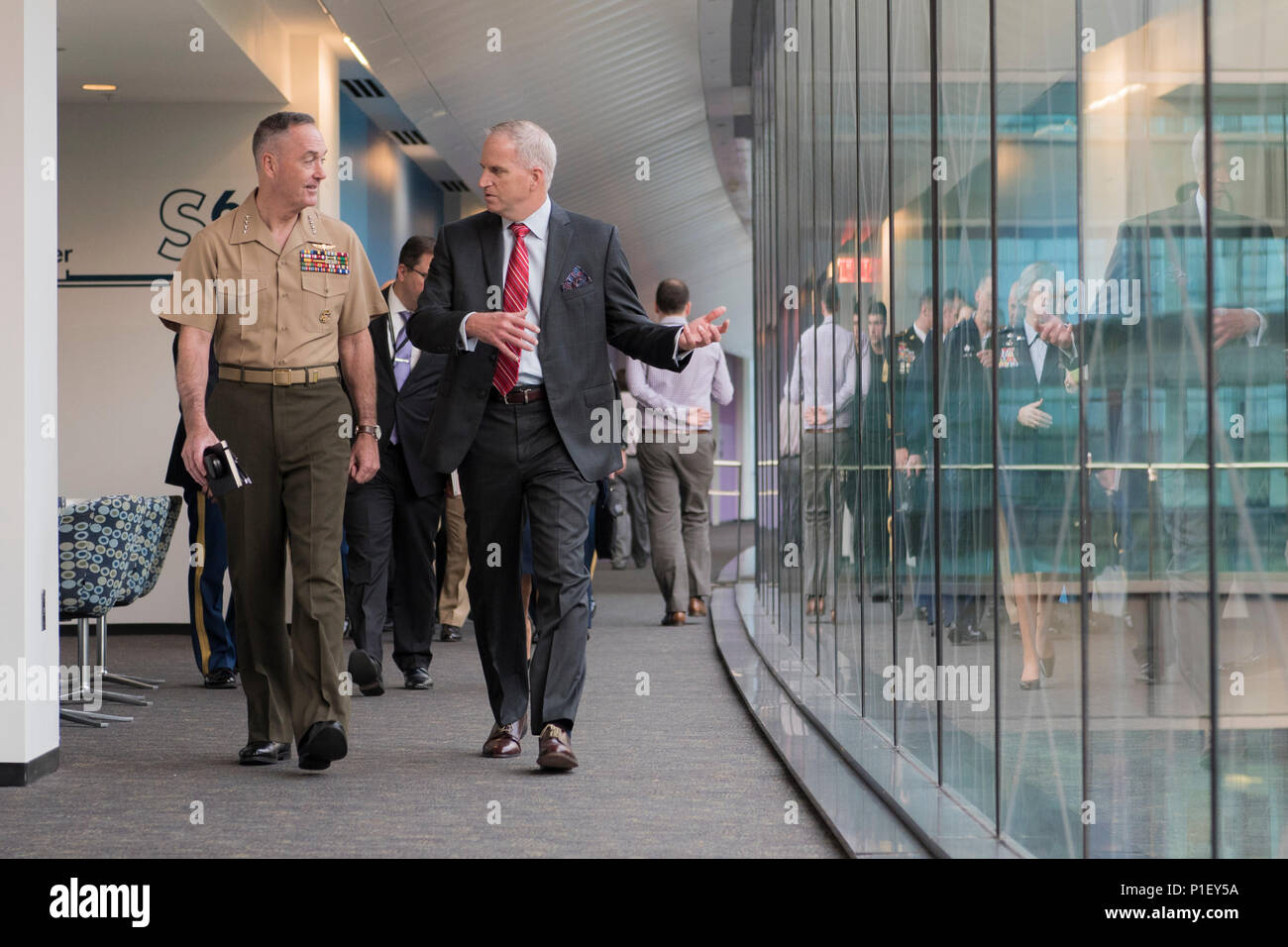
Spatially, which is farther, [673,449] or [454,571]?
[673,449]

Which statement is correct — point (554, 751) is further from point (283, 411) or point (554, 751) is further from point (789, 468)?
point (789, 468)

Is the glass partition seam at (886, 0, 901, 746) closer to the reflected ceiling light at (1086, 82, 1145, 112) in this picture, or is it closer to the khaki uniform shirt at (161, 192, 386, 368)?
the khaki uniform shirt at (161, 192, 386, 368)

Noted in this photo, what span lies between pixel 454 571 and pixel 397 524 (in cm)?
211

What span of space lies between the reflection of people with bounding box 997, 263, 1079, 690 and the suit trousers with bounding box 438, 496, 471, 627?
5.45 metres

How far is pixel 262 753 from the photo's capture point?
3975 millimetres

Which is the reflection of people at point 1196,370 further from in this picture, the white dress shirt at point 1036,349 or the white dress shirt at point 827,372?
the white dress shirt at point 827,372

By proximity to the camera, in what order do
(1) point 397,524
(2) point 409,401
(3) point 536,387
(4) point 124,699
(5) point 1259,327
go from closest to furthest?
1. (5) point 1259,327
2. (3) point 536,387
3. (4) point 124,699
4. (2) point 409,401
5. (1) point 397,524

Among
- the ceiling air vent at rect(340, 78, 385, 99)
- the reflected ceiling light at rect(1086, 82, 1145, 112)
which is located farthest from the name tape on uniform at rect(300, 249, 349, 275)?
the ceiling air vent at rect(340, 78, 385, 99)

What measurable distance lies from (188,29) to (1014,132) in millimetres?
5528

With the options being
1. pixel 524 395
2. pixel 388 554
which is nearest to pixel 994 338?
pixel 524 395

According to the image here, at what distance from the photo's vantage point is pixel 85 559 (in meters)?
5.08

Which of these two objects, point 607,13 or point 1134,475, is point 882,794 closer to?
point 1134,475

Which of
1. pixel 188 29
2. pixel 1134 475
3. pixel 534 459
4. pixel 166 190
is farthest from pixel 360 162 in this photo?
pixel 1134 475

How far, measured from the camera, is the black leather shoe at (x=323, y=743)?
147 inches
